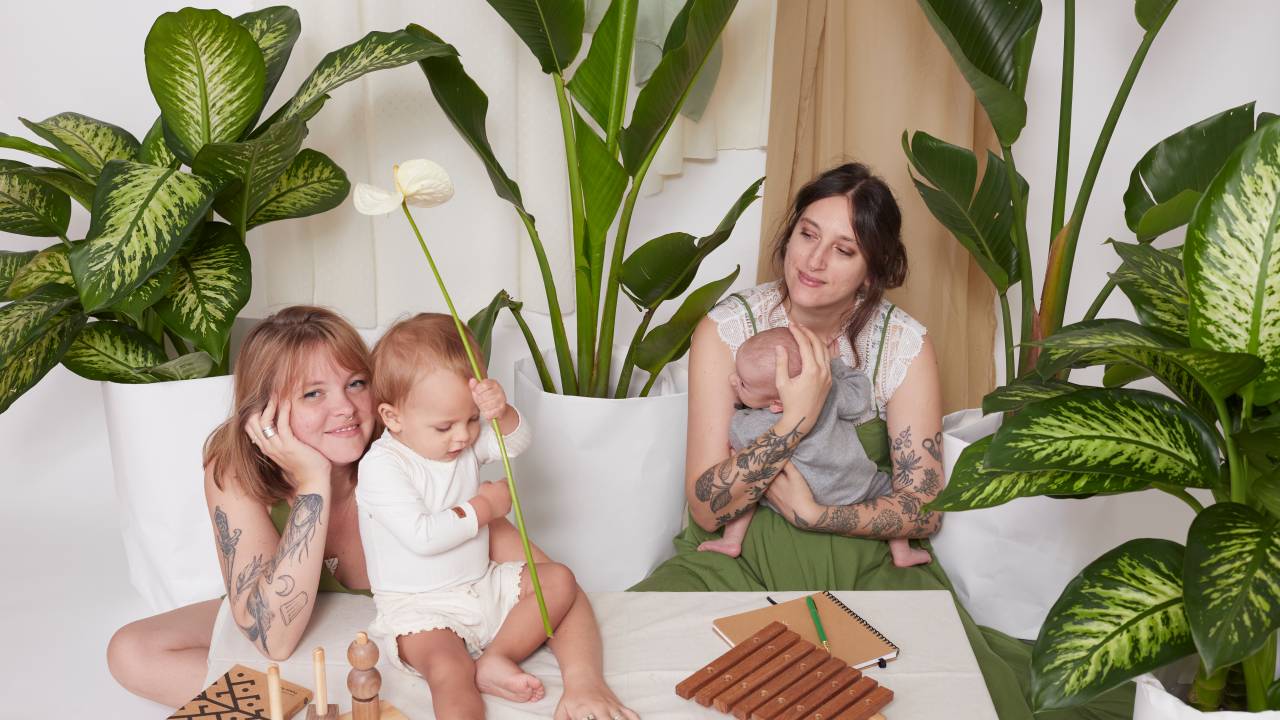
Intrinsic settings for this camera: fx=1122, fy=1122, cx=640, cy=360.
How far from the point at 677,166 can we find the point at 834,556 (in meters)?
1.13

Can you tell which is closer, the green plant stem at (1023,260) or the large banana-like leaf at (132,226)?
the large banana-like leaf at (132,226)

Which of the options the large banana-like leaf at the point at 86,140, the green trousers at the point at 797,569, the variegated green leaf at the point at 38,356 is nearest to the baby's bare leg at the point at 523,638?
the green trousers at the point at 797,569

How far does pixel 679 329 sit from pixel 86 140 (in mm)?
1281

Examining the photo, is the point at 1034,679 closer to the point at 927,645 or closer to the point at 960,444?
the point at 927,645

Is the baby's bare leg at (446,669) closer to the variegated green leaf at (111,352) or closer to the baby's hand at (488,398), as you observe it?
the baby's hand at (488,398)

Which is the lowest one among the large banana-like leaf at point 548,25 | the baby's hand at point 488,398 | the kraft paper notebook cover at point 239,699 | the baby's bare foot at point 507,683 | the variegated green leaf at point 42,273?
the baby's bare foot at point 507,683

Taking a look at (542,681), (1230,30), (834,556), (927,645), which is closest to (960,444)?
(834,556)

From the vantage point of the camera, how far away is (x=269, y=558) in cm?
176

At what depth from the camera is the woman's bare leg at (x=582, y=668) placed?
1402 millimetres

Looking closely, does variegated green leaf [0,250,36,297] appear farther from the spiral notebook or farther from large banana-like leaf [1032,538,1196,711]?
large banana-like leaf [1032,538,1196,711]

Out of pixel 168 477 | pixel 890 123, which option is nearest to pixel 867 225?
pixel 890 123

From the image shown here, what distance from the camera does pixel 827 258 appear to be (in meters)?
2.12

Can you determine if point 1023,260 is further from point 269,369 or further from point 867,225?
point 269,369

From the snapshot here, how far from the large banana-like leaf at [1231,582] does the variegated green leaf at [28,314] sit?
6.42ft
